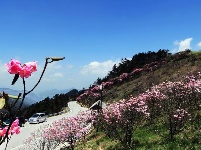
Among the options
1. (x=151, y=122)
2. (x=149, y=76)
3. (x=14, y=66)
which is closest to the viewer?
(x=14, y=66)

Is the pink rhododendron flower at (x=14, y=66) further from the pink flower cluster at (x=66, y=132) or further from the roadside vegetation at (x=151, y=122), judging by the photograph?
the pink flower cluster at (x=66, y=132)

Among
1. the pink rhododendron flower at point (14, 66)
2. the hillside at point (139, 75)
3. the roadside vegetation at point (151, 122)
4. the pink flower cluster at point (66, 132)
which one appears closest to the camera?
the pink rhododendron flower at point (14, 66)

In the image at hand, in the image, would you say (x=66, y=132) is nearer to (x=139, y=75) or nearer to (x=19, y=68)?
(x=19, y=68)

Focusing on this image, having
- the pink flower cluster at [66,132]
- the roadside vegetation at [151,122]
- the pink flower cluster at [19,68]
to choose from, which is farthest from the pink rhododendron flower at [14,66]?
the pink flower cluster at [66,132]

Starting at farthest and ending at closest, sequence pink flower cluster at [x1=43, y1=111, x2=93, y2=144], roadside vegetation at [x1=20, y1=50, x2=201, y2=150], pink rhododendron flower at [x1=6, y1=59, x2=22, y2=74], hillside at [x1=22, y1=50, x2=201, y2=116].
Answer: hillside at [x1=22, y1=50, x2=201, y2=116], pink flower cluster at [x1=43, y1=111, x2=93, y2=144], roadside vegetation at [x1=20, y1=50, x2=201, y2=150], pink rhododendron flower at [x1=6, y1=59, x2=22, y2=74]

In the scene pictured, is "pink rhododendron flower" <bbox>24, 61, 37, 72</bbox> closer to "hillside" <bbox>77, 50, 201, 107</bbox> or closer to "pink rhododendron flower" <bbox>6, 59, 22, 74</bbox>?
"pink rhododendron flower" <bbox>6, 59, 22, 74</bbox>

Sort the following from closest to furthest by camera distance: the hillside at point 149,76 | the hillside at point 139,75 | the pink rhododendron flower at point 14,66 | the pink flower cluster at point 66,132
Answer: the pink rhododendron flower at point 14,66 → the pink flower cluster at point 66,132 → the hillside at point 149,76 → the hillside at point 139,75

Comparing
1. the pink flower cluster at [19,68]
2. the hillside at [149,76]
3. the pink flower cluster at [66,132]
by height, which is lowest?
the pink flower cluster at [66,132]

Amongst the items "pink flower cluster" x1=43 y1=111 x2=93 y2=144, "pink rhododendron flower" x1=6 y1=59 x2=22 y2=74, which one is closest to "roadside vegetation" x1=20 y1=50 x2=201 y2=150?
"pink flower cluster" x1=43 y1=111 x2=93 y2=144

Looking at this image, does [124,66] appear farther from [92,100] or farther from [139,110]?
[139,110]

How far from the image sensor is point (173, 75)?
4459cm

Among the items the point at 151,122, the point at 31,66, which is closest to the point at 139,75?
the point at 151,122

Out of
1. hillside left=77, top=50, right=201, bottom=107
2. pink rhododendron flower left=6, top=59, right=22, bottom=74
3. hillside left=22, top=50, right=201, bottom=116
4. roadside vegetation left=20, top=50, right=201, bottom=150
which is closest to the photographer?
pink rhododendron flower left=6, top=59, right=22, bottom=74

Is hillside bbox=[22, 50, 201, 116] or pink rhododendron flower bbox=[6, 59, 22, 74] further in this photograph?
hillside bbox=[22, 50, 201, 116]
